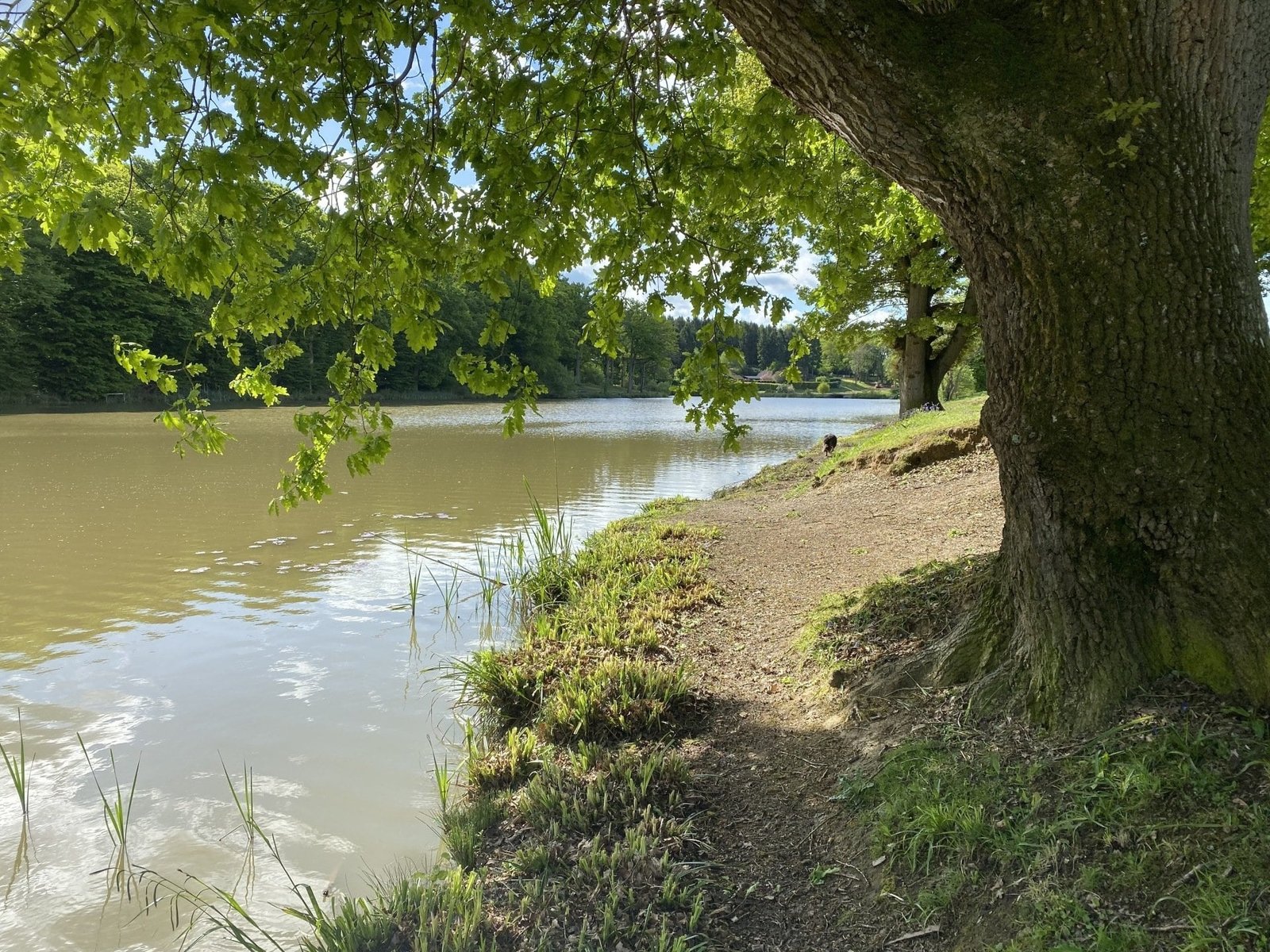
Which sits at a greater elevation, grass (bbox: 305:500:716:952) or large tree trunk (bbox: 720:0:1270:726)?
large tree trunk (bbox: 720:0:1270:726)

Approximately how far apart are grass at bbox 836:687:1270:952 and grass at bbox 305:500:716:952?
89 cm

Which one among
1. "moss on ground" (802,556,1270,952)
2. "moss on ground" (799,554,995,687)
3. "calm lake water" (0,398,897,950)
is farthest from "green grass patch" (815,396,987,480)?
"moss on ground" (802,556,1270,952)

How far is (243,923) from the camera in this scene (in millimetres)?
3402

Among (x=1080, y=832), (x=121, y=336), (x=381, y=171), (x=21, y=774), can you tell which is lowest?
(x=21, y=774)

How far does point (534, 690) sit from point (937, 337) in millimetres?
22328

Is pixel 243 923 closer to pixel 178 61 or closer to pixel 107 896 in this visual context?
pixel 107 896

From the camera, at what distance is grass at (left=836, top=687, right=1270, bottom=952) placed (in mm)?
2225

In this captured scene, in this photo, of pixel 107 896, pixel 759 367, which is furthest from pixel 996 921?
pixel 759 367

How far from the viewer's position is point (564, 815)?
11.2 ft

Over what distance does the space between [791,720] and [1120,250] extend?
9.47 ft

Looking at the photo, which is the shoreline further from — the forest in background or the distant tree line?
the distant tree line

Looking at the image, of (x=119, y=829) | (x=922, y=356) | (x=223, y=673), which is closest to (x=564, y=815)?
(x=119, y=829)

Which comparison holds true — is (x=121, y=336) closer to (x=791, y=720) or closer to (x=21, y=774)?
(x=21, y=774)

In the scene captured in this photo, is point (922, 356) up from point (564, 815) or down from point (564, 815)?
up
